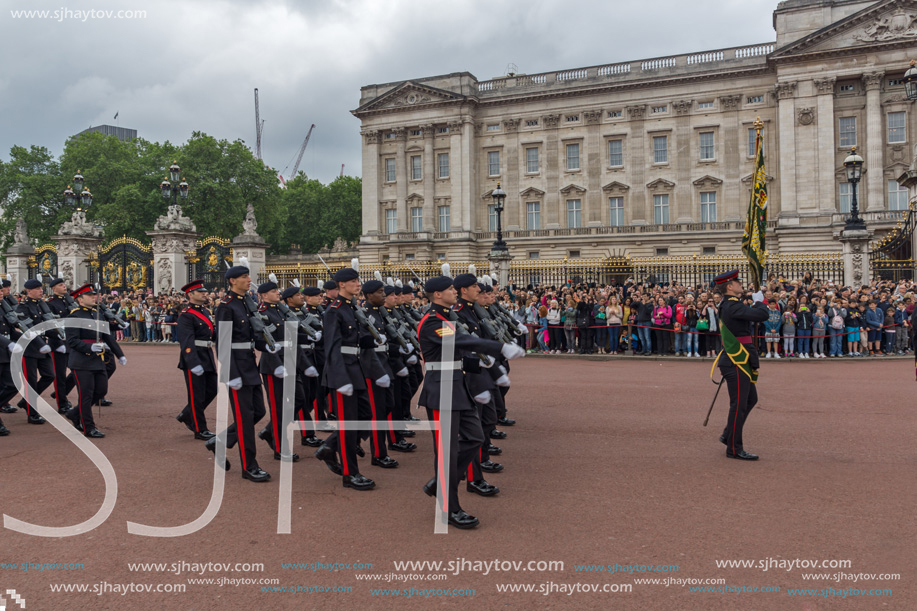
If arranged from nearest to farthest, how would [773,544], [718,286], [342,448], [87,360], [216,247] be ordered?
[773,544] → [342,448] → [718,286] → [87,360] → [216,247]

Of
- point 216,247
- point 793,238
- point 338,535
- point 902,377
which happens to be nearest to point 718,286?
point 338,535

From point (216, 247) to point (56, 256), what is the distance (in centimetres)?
752

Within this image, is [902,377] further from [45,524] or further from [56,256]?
[56,256]

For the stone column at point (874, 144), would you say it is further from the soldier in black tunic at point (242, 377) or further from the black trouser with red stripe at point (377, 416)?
the soldier in black tunic at point (242, 377)

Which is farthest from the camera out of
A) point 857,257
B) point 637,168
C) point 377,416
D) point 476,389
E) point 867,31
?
point 637,168

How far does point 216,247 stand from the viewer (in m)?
26.8

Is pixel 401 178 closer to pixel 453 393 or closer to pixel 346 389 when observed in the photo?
pixel 346 389

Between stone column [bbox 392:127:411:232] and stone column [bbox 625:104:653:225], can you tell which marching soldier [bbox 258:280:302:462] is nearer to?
stone column [bbox 625:104:653:225]

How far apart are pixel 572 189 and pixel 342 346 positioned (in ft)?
151

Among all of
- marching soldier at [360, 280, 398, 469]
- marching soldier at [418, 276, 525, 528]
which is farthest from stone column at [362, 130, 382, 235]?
marching soldier at [418, 276, 525, 528]

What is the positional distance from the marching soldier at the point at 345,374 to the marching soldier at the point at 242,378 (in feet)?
2.55

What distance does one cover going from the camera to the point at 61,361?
10.1 meters

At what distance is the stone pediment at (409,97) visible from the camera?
169 ft

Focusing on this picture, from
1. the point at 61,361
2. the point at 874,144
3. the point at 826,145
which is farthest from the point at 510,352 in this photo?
the point at 874,144
